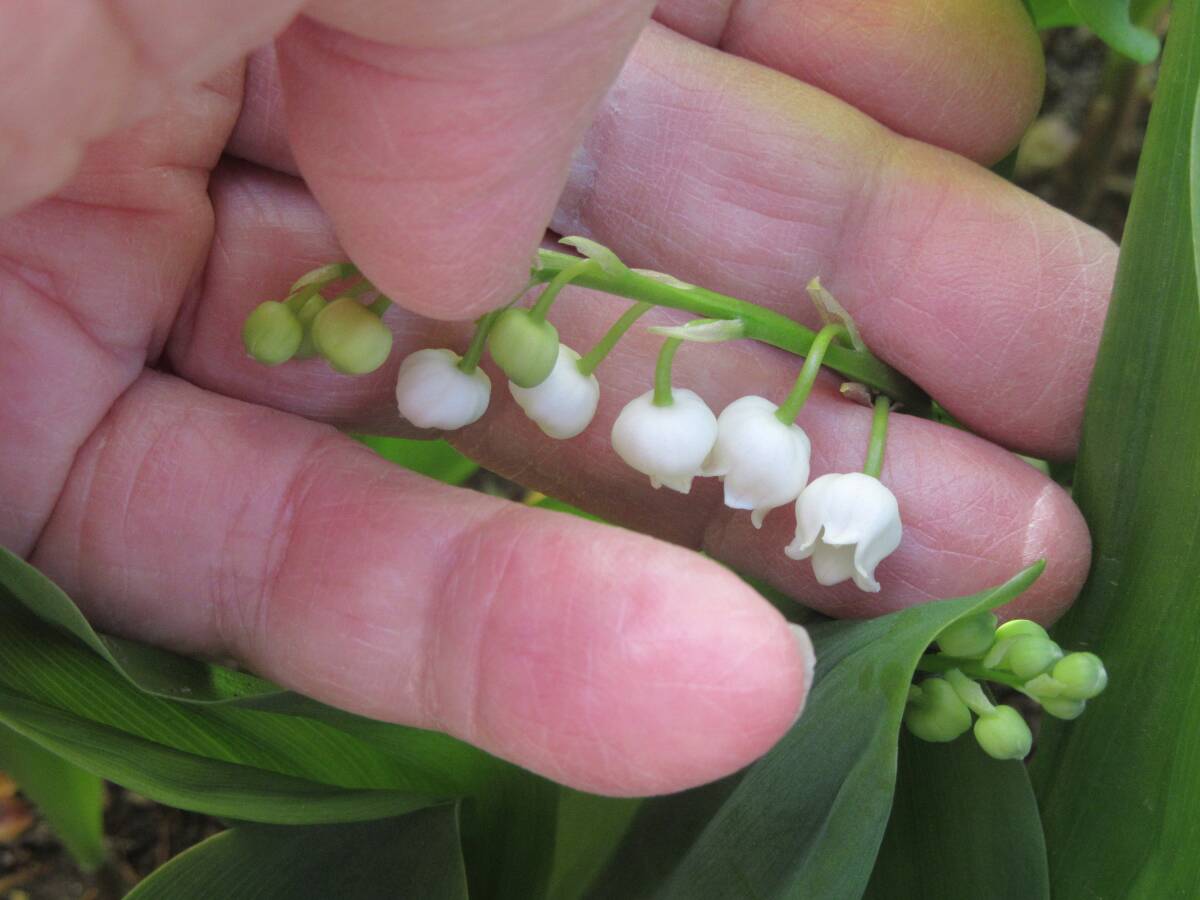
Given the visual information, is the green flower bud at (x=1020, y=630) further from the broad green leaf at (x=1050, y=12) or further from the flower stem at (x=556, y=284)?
the broad green leaf at (x=1050, y=12)

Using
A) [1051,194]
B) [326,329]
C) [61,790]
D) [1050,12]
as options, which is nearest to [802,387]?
[326,329]

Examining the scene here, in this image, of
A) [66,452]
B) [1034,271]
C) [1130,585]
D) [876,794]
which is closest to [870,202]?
[1034,271]

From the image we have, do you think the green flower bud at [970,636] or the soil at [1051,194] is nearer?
the green flower bud at [970,636]

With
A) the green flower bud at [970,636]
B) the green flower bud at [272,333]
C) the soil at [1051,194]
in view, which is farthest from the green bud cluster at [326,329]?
the soil at [1051,194]

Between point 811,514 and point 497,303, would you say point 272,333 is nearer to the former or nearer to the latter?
point 497,303

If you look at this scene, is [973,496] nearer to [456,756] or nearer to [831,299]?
[831,299]

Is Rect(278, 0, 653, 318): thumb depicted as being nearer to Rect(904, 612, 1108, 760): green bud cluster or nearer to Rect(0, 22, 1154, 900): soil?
Rect(904, 612, 1108, 760): green bud cluster
